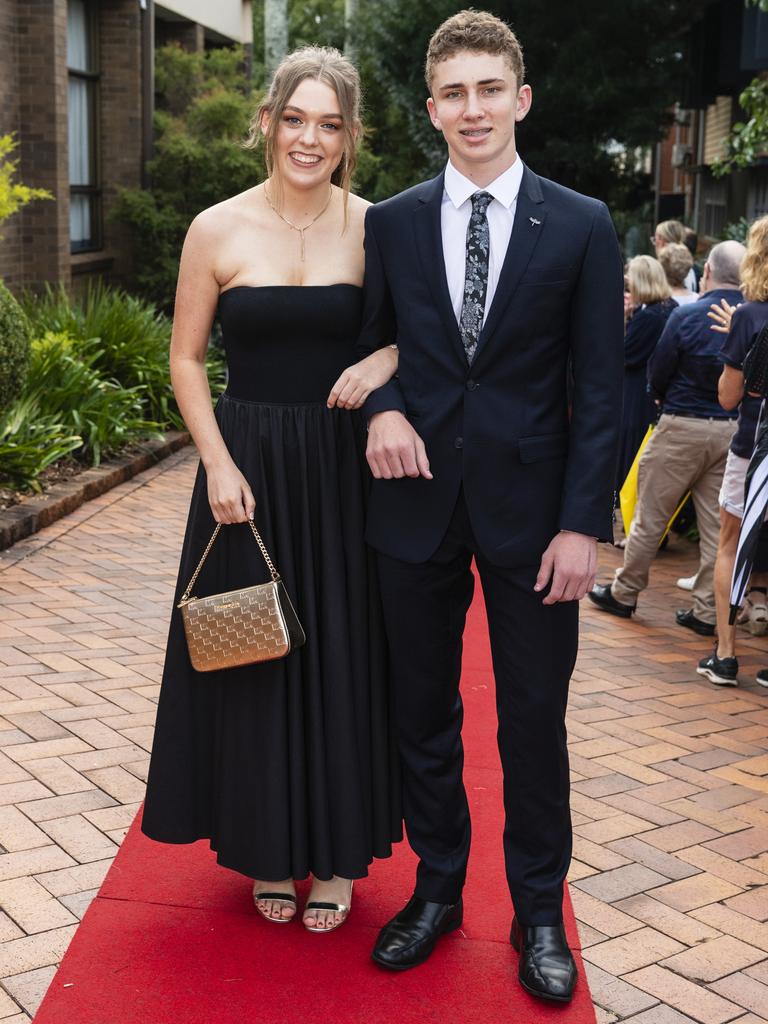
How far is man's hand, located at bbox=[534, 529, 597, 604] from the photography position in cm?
279

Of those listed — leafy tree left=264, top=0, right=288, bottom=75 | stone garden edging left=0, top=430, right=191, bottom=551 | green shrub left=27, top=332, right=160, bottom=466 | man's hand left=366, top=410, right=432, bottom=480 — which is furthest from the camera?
leafy tree left=264, top=0, right=288, bottom=75

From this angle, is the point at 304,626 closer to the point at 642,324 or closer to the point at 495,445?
the point at 495,445

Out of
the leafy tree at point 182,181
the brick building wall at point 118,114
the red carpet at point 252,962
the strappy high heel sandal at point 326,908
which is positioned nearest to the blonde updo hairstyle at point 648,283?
the red carpet at point 252,962

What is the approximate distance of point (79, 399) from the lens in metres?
9.89

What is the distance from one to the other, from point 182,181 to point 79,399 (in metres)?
6.24

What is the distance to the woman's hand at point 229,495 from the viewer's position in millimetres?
3033

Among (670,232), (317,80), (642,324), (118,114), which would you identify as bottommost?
(642,324)

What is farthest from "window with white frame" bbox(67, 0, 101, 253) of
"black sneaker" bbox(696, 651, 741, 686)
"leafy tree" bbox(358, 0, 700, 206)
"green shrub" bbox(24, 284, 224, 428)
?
"black sneaker" bbox(696, 651, 741, 686)

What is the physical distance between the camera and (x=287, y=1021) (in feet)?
9.34

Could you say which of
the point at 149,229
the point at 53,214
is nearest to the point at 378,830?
the point at 53,214

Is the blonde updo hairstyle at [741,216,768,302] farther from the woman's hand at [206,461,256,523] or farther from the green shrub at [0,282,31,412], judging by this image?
the green shrub at [0,282,31,412]

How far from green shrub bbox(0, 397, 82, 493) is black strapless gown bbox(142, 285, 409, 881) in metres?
5.36

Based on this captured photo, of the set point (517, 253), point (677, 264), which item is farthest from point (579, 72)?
point (517, 253)

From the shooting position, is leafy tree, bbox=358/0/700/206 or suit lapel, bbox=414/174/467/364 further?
leafy tree, bbox=358/0/700/206
